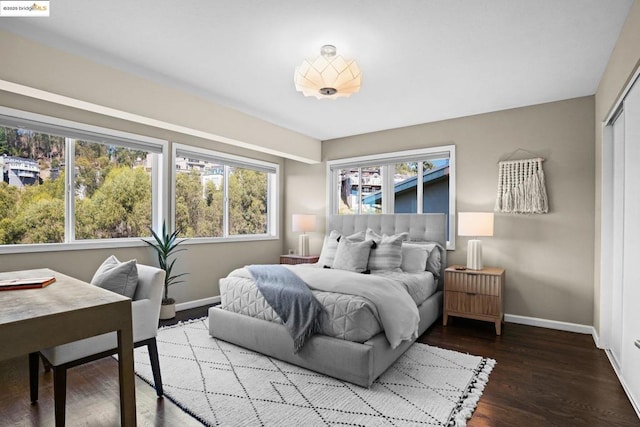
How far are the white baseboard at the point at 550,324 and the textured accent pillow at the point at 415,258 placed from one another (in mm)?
1164

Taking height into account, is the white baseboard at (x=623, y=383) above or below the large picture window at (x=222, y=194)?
below

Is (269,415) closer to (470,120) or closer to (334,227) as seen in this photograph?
(334,227)

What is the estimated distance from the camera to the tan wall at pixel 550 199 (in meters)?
3.63

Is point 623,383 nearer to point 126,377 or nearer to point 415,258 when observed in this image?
point 415,258

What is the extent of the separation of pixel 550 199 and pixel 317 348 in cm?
309

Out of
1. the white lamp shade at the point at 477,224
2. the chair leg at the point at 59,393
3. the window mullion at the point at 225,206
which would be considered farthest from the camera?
the window mullion at the point at 225,206

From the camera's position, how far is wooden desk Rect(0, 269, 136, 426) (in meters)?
1.18

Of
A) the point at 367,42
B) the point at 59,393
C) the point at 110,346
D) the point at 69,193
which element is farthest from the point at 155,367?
the point at 367,42

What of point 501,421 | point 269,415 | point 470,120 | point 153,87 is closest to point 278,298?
point 269,415

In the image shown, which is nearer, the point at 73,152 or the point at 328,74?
the point at 328,74

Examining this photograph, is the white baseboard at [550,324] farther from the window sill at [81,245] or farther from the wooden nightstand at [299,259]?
the window sill at [81,245]

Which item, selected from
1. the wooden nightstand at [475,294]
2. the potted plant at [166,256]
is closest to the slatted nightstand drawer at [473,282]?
the wooden nightstand at [475,294]

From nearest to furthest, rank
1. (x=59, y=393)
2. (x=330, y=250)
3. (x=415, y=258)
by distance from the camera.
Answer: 1. (x=59, y=393)
2. (x=415, y=258)
3. (x=330, y=250)

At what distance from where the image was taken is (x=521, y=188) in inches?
153
